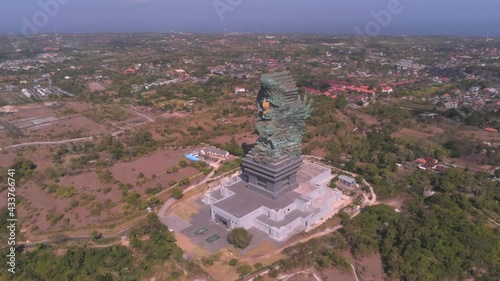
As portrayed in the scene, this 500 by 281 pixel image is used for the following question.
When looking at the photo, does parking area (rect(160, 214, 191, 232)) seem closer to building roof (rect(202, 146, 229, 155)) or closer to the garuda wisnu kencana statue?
the garuda wisnu kencana statue

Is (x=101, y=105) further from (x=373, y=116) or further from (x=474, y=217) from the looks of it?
(x=474, y=217)

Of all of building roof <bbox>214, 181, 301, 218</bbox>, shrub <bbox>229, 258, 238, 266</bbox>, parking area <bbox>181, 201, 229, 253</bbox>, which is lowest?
parking area <bbox>181, 201, 229, 253</bbox>

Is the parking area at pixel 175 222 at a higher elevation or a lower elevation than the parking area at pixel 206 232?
lower

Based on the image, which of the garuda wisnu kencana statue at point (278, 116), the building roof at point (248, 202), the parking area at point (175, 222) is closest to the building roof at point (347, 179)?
the building roof at point (248, 202)

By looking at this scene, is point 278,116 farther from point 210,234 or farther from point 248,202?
point 210,234

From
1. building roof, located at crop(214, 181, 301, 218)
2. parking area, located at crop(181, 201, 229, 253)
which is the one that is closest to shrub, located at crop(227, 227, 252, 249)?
parking area, located at crop(181, 201, 229, 253)

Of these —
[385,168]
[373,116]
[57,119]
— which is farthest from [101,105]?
[385,168]

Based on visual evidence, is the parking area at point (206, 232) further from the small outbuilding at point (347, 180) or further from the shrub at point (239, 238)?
the small outbuilding at point (347, 180)

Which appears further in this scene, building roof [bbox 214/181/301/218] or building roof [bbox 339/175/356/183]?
building roof [bbox 339/175/356/183]
